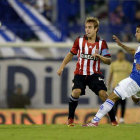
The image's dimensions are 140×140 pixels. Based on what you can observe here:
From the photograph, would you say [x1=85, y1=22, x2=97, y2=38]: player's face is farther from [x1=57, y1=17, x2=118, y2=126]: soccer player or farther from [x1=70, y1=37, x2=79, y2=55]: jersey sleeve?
[x1=70, y1=37, x2=79, y2=55]: jersey sleeve

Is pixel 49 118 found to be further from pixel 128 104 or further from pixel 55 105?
pixel 128 104

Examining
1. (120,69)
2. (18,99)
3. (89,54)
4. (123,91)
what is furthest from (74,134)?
(18,99)

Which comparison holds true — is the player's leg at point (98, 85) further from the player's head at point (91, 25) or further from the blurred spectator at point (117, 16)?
the blurred spectator at point (117, 16)

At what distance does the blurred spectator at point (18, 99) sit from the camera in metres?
17.9

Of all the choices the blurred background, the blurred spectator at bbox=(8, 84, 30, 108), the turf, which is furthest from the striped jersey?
the blurred spectator at bbox=(8, 84, 30, 108)

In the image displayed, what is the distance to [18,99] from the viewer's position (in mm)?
18016

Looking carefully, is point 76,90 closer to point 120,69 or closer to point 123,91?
point 123,91

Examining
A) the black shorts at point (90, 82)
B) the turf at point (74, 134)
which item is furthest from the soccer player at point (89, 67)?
the turf at point (74, 134)

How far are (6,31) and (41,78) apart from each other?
168cm

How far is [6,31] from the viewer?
1809cm

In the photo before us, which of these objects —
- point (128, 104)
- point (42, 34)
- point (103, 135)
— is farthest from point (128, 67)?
point (103, 135)

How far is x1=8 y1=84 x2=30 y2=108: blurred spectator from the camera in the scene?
1792 cm

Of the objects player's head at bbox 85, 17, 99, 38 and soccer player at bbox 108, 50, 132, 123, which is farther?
soccer player at bbox 108, 50, 132, 123

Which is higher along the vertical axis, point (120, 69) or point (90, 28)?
point (90, 28)
